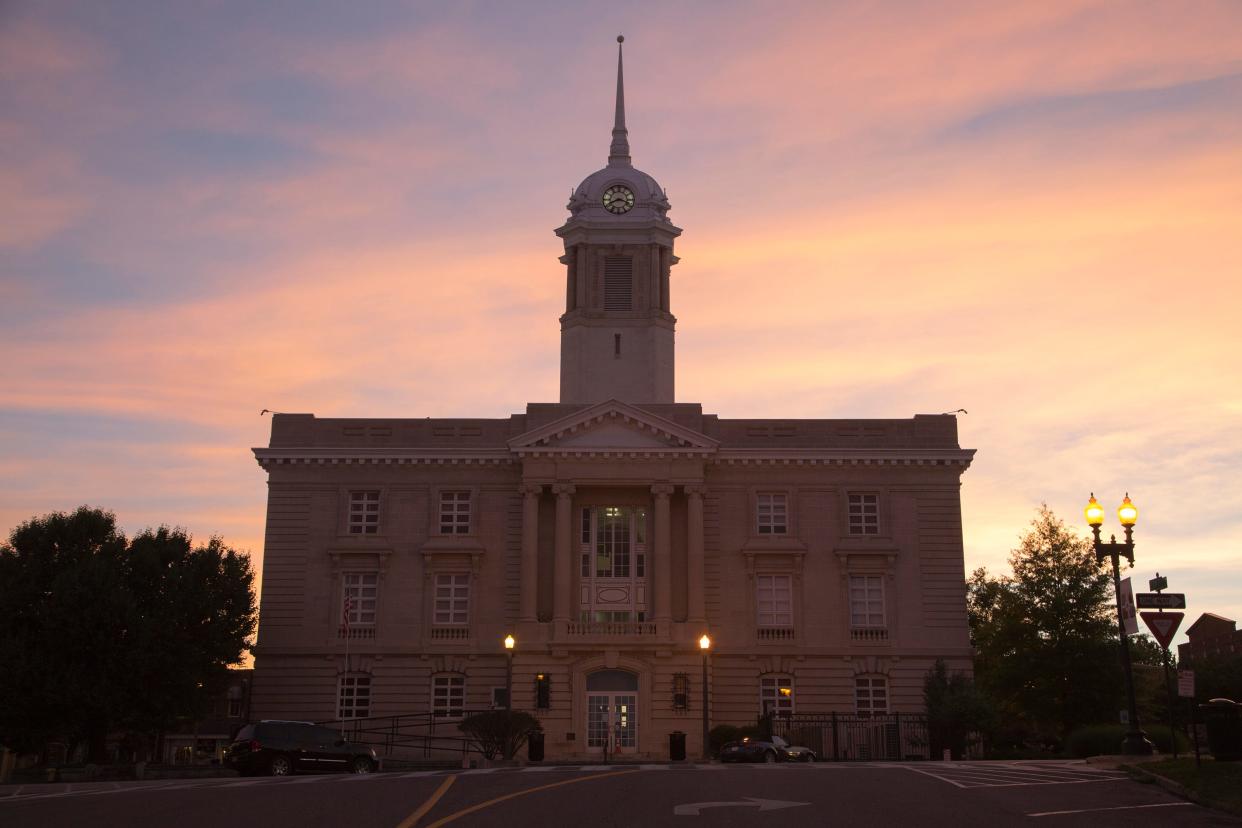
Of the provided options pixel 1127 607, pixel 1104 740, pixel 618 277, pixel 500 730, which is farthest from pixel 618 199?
pixel 1127 607

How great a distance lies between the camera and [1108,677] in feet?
221

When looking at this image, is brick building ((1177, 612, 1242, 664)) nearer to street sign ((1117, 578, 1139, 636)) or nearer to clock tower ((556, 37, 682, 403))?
clock tower ((556, 37, 682, 403))

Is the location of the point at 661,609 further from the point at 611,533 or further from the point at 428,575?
the point at 428,575

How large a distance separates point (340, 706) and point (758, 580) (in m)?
20.3

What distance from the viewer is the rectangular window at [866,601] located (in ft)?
204

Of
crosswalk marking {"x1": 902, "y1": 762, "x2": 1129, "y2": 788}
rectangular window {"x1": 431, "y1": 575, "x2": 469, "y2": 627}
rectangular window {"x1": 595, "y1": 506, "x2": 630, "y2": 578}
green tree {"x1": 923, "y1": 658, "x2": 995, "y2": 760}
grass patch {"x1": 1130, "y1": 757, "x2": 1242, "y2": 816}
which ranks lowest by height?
crosswalk marking {"x1": 902, "y1": 762, "x2": 1129, "y2": 788}

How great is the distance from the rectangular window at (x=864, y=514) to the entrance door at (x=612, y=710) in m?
13.0

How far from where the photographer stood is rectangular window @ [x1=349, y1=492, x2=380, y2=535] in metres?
63.4

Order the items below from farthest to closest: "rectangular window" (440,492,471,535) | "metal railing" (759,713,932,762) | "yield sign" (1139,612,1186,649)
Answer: "rectangular window" (440,492,471,535), "metal railing" (759,713,932,762), "yield sign" (1139,612,1186,649)

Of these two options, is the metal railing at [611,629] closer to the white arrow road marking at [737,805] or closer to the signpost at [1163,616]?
the signpost at [1163,616]

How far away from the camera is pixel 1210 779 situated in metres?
24.1

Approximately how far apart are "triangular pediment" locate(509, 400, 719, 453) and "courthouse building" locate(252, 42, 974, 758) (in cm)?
10

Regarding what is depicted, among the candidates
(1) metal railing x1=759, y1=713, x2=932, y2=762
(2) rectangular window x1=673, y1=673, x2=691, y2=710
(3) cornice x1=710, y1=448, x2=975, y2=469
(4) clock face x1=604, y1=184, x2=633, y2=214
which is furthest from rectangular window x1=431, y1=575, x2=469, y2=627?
(4) clock face x1=604, y1=184, x2=633, y2=214

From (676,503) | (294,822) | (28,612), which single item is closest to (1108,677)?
(676,503)
